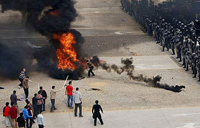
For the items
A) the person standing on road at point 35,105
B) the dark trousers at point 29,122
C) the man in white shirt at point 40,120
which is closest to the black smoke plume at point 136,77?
the person standing on road at point 35,105

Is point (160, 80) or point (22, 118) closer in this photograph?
point (22, 118)

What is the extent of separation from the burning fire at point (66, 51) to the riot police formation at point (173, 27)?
6554 mm

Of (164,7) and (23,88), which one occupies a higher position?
(164,7)

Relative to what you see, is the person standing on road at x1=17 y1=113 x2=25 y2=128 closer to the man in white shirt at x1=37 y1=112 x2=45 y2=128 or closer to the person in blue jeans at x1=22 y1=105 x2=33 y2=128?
the person in blue jeans at x1=22 y1=105 x2=33 y2=128

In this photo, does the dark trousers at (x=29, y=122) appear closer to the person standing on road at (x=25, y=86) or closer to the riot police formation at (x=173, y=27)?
the person standing on road at (x=25, y=86)

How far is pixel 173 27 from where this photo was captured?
129 ft

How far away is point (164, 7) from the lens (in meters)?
49.5

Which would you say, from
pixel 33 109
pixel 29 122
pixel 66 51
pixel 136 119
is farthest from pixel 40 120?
pixel 66 51

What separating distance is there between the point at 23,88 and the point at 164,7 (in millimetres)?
26843

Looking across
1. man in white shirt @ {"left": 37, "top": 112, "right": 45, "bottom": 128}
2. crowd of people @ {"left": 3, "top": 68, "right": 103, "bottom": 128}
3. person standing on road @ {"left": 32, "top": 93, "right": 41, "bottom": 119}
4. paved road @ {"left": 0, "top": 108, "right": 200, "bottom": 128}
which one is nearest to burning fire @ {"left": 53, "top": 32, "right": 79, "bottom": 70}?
crowd of people @ {"left": 3, "top": 68, "right": 103, "bottom": 128}

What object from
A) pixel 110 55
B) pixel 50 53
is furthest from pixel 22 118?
pixel 110 55

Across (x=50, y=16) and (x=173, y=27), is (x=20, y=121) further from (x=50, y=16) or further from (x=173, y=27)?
(x=173, y=27)

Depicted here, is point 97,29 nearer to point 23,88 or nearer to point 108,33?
point 108,33

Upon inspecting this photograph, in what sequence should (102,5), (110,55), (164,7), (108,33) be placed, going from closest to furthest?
1. (110,55)
2. (108,33)
3. (164,7)
4. (102,5)
